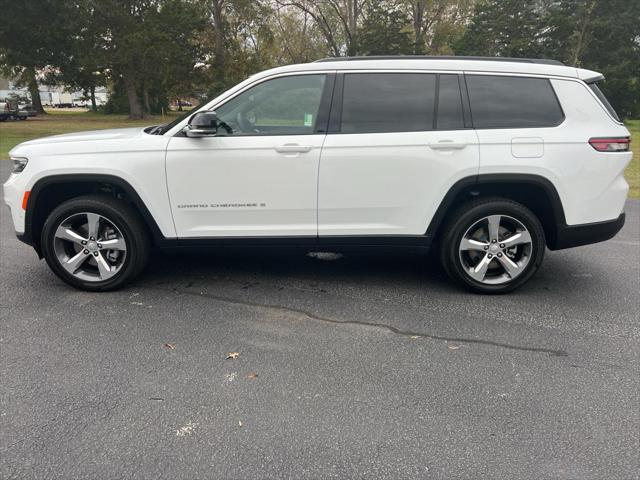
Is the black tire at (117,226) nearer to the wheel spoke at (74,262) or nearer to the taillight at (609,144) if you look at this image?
the wheel spoke at (74,262)

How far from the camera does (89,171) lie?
162 inches

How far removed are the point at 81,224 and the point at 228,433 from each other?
257 cm

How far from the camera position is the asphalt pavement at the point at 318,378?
242 centimetres

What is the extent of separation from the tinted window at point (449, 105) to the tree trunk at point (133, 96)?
128ft

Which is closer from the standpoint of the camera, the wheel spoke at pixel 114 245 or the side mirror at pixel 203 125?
the side mirror at pixel 203 125

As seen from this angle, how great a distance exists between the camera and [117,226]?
4.26 metres

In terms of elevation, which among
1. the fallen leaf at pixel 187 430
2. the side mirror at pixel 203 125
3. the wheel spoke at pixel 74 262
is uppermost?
the side mirror at pixel 203 125

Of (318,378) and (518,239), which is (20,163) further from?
(518,239)

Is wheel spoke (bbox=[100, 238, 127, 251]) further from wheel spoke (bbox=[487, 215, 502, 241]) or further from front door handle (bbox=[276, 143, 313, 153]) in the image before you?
wheel spoke (bbox=[487, 215, 502, 241])

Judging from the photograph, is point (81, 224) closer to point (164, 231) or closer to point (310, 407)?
point (164, 231)

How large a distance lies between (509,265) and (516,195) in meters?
0.59

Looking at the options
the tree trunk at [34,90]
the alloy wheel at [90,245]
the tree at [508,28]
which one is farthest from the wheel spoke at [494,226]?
the tree trunk at [34,90]

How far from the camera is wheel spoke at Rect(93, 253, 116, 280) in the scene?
432 centimetres

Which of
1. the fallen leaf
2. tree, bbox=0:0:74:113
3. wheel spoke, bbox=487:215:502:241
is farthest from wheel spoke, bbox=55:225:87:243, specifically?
tree, bbox=0:0:74:113
